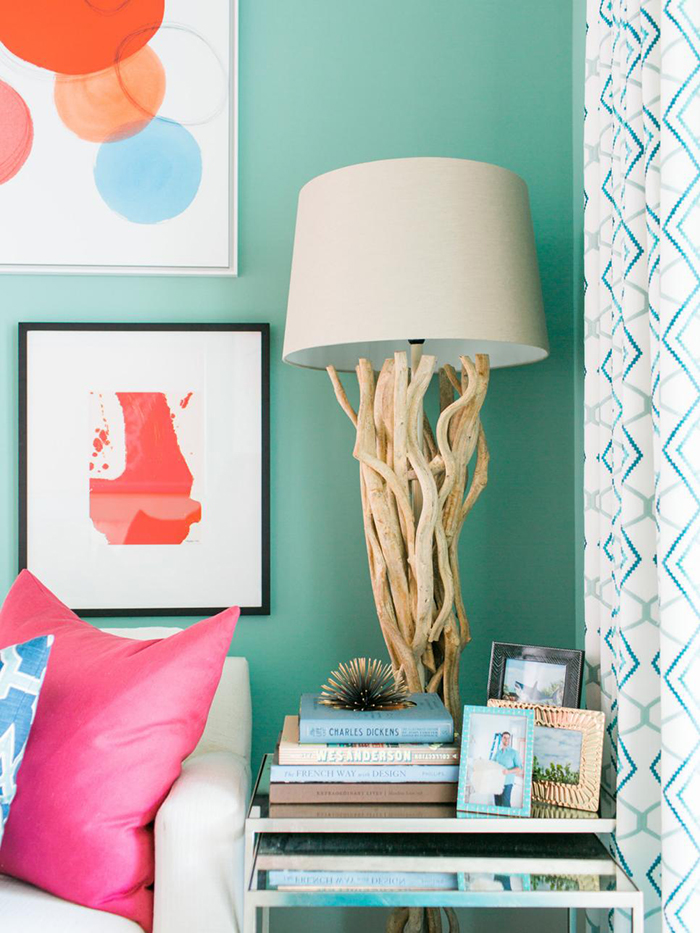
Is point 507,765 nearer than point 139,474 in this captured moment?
Yes

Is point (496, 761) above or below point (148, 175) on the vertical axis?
below

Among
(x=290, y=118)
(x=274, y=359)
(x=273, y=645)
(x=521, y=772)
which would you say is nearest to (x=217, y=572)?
(x=273, y=645)

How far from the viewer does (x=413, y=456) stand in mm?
1508

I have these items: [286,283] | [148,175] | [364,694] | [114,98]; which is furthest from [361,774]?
[114,98]

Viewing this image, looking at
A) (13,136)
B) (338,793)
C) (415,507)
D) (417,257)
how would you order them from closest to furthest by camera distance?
(338,793) → (417,257) → (415,507) → (13,136)

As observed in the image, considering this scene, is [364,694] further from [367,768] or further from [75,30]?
[75,30]

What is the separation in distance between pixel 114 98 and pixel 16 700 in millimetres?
1351

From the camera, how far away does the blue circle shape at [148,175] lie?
74.0 inches

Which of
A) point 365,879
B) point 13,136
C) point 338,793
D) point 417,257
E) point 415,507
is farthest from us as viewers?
point 13,136

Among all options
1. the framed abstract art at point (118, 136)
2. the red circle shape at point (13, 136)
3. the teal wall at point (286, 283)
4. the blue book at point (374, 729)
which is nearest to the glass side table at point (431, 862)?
the blue book at point (374, 729)

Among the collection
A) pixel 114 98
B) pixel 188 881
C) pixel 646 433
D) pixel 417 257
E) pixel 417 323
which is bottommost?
pixel 188 881

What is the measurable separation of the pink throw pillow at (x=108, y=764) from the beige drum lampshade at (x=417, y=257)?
55 cm

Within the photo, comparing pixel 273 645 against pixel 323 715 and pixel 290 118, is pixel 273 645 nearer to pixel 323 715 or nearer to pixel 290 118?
pixel 323 715

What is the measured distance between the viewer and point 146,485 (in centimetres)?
188
